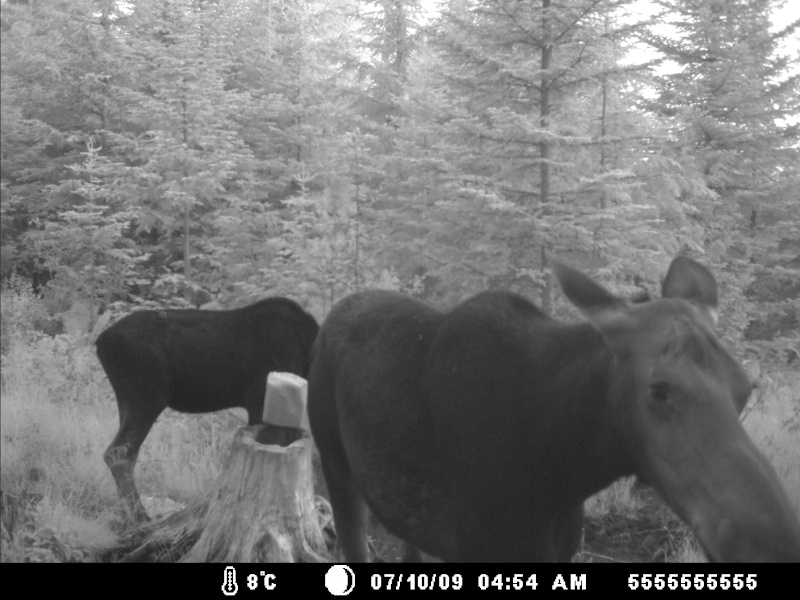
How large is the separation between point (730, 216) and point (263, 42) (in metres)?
9.27

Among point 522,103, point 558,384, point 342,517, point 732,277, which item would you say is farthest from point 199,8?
point 558,384

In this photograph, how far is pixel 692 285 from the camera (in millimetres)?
2807

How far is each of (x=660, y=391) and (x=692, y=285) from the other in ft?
2.35

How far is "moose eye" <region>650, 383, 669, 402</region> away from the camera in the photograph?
2238mm

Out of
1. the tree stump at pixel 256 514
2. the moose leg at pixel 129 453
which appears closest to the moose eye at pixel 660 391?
the tree stump at pixel 256 514

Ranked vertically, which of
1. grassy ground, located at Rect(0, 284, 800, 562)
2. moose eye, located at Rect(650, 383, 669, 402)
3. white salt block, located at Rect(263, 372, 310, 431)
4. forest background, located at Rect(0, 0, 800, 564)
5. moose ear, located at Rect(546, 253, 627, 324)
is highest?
forest background, located at Rect(0, 0, 800, 564)

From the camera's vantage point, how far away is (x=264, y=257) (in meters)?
13.1

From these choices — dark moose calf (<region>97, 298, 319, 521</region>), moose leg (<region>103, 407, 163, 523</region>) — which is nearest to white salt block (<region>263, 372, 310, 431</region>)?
dark moose calf (<region>97, 298, 319, 521</region>)

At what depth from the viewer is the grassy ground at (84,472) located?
14.9 feet
